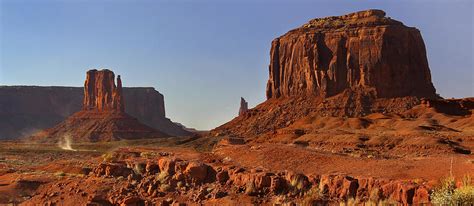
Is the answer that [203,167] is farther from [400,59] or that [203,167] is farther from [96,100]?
[96,100]

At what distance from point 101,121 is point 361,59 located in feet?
204

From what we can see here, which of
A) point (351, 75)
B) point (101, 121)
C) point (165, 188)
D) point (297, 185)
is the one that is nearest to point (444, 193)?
point (297, 185)

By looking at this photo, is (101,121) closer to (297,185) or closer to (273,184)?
(273,184)

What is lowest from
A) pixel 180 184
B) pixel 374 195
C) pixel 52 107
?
pixel 374 195

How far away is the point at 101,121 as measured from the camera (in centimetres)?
11725

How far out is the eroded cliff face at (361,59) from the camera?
74.9 m

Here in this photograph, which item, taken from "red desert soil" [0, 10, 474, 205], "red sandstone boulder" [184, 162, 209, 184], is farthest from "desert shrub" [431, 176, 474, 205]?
"red sandstone boulder" [184, 162, 209, 184]

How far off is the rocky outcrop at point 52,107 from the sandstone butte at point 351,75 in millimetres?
82242

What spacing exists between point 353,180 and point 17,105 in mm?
158984

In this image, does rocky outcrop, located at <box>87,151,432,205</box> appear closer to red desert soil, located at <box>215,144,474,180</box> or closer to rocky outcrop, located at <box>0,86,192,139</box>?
red desert soil, located at <box>215,144,474,180</box>

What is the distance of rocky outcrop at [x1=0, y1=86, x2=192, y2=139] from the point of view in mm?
154750

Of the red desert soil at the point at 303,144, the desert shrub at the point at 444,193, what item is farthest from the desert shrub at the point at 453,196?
the red desert soil at the point at 303,144

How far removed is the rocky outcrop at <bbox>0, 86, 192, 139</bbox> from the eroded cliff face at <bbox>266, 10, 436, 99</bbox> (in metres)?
83.2

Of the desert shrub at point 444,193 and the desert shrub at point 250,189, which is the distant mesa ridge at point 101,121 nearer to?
the desert shrub at point 250,189
